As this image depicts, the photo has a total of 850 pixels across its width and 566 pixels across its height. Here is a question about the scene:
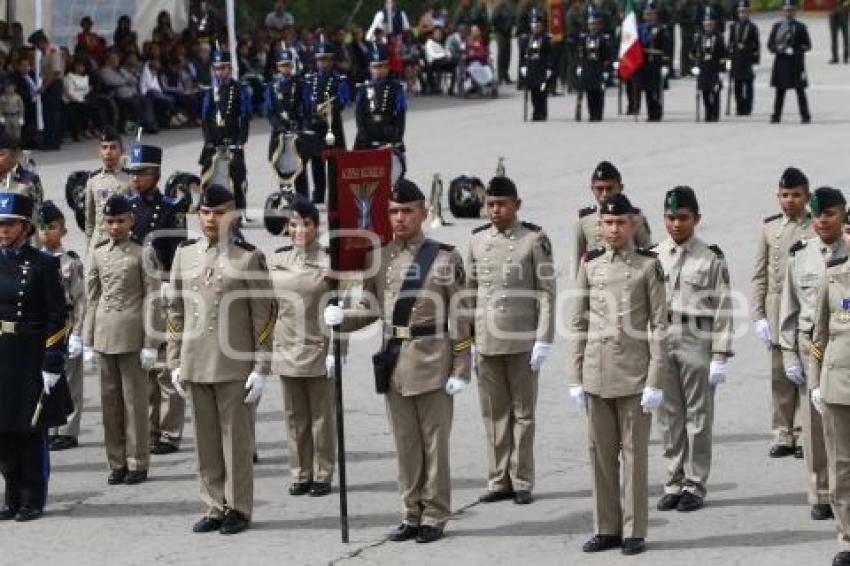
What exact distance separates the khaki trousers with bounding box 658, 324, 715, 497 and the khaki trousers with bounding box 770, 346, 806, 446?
107 cm

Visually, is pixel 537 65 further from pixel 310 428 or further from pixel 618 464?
pixel 618 464

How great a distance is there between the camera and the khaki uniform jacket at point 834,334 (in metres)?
10.3

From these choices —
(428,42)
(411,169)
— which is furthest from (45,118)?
(428,42)

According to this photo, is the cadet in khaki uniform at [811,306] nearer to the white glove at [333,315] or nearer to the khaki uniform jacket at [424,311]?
the khaki uniform jacket at [424,311]

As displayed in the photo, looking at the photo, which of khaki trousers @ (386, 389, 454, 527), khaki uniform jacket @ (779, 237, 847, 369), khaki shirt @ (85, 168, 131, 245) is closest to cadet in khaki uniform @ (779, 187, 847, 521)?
khaki uniform jacket @ (779, 237, 847, 369)

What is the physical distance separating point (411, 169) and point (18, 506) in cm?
1467

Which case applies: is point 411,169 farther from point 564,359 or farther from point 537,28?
point 564,359

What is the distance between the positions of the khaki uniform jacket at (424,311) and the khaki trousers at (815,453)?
1.78 m

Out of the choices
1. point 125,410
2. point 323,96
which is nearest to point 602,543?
point 125,410

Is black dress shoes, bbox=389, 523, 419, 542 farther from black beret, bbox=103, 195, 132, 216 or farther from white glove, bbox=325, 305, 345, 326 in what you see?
black beret, bbox=103, 195, 132, 216

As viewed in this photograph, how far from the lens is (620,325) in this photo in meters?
10.8

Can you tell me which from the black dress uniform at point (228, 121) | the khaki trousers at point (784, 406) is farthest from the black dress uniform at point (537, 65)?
the khaki trousers at point (784, 406)

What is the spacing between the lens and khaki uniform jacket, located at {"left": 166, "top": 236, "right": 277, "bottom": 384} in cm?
A: 1122

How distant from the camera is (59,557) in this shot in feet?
35.2
